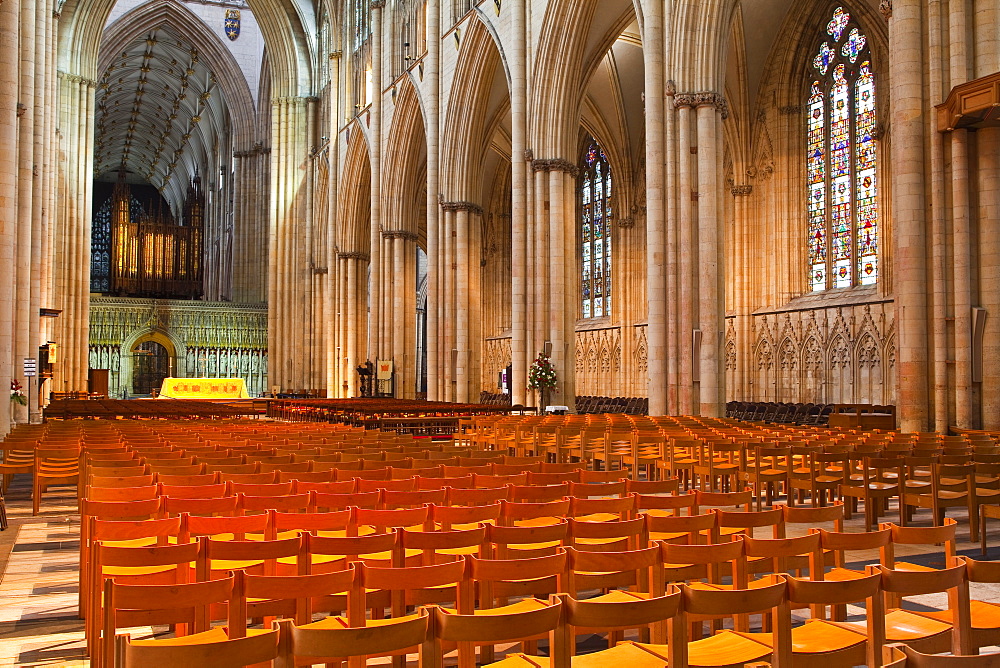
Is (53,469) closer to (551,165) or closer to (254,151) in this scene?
(551,165)

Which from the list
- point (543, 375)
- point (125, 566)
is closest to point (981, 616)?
point (125, 566)

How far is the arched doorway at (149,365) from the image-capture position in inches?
1797

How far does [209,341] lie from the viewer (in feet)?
147

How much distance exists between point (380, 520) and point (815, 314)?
804 inches

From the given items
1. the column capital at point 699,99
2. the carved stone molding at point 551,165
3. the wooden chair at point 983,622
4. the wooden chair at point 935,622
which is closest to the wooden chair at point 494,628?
the wooden chair at point 935,622

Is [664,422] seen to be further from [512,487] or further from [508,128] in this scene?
[508,128]

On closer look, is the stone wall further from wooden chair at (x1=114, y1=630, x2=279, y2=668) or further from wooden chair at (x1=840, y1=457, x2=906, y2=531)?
wooden chair at (x1=114, y1=630, x2=279, y2=668)

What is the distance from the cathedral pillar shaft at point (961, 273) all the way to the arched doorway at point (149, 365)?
4034 cm

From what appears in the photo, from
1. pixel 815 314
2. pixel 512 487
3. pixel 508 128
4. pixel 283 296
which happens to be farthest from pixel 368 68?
pixel 512 487

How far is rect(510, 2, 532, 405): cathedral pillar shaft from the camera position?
78.2 feet

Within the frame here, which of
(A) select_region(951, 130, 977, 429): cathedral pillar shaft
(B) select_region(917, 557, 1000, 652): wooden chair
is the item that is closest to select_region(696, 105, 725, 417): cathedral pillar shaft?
(A) select_region(951, 130, 977, 429): cathedral pillar shaft

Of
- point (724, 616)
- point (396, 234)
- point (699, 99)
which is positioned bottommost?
point (724, 616)

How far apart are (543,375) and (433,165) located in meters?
10.2

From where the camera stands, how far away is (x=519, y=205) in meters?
24.2
